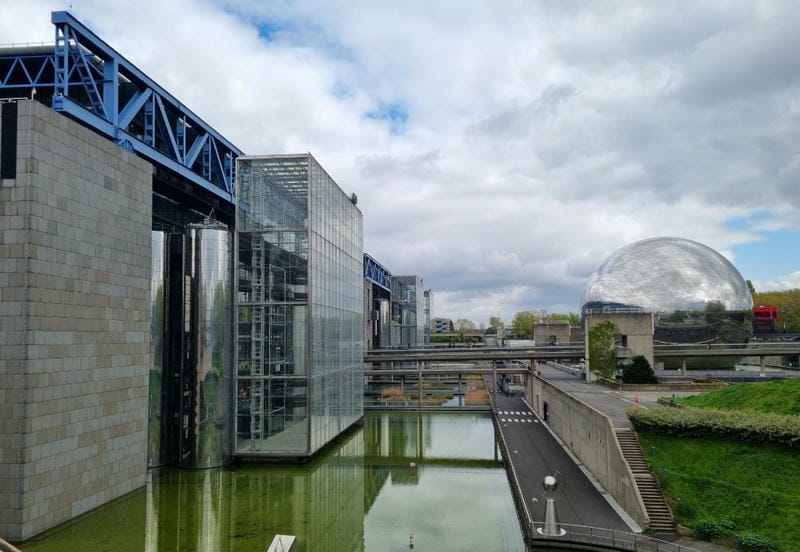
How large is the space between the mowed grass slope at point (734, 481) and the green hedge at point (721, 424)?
11.4 inches

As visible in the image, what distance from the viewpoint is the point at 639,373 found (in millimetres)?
46656

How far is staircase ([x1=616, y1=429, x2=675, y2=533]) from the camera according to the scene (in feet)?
69.3

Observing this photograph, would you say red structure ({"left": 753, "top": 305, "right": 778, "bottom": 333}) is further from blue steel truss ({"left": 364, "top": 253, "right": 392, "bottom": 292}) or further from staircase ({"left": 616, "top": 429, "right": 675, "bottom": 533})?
staircase ({"left": 616, "top": 429, "right": 675, "bottom": 533})

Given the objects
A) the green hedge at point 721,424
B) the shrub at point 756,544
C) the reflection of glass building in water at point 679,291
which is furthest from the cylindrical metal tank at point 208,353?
the reflection of glass building in water at point 679,291

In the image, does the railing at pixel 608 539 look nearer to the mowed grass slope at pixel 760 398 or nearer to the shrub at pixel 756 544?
the shrub at pixel 756 544

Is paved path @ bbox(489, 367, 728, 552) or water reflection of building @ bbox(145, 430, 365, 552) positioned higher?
paved path @ bbox(489, 367, 728, 552)

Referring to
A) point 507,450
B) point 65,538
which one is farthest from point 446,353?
point 65,538

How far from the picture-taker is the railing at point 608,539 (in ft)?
62.5

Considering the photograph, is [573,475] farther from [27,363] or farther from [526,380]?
[526,380]

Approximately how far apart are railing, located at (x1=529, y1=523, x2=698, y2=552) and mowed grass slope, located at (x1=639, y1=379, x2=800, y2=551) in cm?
237

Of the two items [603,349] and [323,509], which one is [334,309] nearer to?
[323,509]

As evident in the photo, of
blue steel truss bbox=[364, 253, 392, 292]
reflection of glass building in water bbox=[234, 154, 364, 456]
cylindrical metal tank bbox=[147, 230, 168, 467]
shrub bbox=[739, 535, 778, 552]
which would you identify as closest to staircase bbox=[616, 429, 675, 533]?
shrub bbox=[739, 535, 778, 552]

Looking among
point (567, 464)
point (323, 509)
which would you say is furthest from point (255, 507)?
point (567, 464)

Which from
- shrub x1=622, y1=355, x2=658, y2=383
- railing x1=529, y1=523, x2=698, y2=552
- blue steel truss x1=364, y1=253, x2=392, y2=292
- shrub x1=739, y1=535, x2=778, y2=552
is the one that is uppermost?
blue steel truss x1=364, y1=253, x2=392, y2=292
